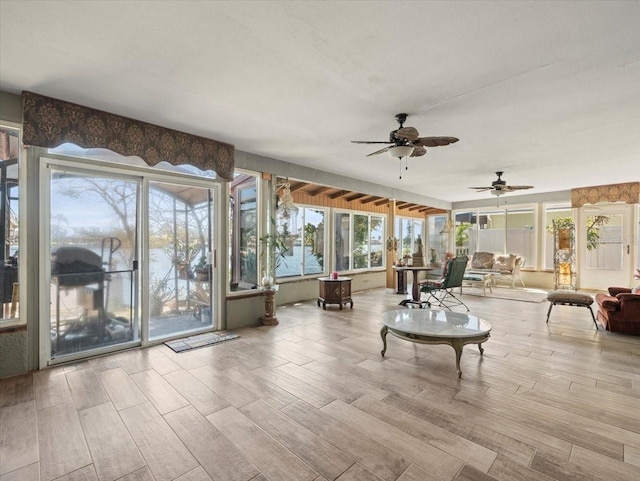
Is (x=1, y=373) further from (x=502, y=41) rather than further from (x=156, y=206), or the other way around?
(x=502, y=41)

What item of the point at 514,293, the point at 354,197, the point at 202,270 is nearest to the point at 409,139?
the point at 202,270

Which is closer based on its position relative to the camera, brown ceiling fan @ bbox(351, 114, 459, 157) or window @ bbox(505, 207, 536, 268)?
brown ceiling fan @ bbox(351, 114, 459, 157)

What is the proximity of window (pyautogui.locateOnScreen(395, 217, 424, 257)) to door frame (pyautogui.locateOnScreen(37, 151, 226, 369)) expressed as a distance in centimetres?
671

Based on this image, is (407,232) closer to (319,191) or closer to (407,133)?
(319,191)

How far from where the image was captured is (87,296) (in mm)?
3531

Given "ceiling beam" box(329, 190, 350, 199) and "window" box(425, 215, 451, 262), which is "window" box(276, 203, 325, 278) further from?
"window" box(425, 215, 451, 262)

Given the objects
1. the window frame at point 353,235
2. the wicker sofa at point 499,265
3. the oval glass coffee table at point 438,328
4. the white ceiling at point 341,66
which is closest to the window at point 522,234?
the wicker sofa at point 499,265

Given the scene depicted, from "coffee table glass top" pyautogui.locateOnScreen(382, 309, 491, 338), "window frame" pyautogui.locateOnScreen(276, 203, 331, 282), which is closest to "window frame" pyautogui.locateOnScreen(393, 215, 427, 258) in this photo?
"window frame" pyautogui.locateOnScreen(276, 203, 331, 282)

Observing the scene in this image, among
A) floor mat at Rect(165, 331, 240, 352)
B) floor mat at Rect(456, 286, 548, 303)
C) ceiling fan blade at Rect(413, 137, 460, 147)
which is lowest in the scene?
floor mat at Rect(456, 286, 548, 303)

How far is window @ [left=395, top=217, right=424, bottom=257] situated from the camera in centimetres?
1010

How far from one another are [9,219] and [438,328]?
4322mm

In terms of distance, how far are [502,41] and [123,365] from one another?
14.2ft

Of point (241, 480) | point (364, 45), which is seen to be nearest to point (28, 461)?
point (241, 480)

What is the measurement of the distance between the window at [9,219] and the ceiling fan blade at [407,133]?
376 centimetres
